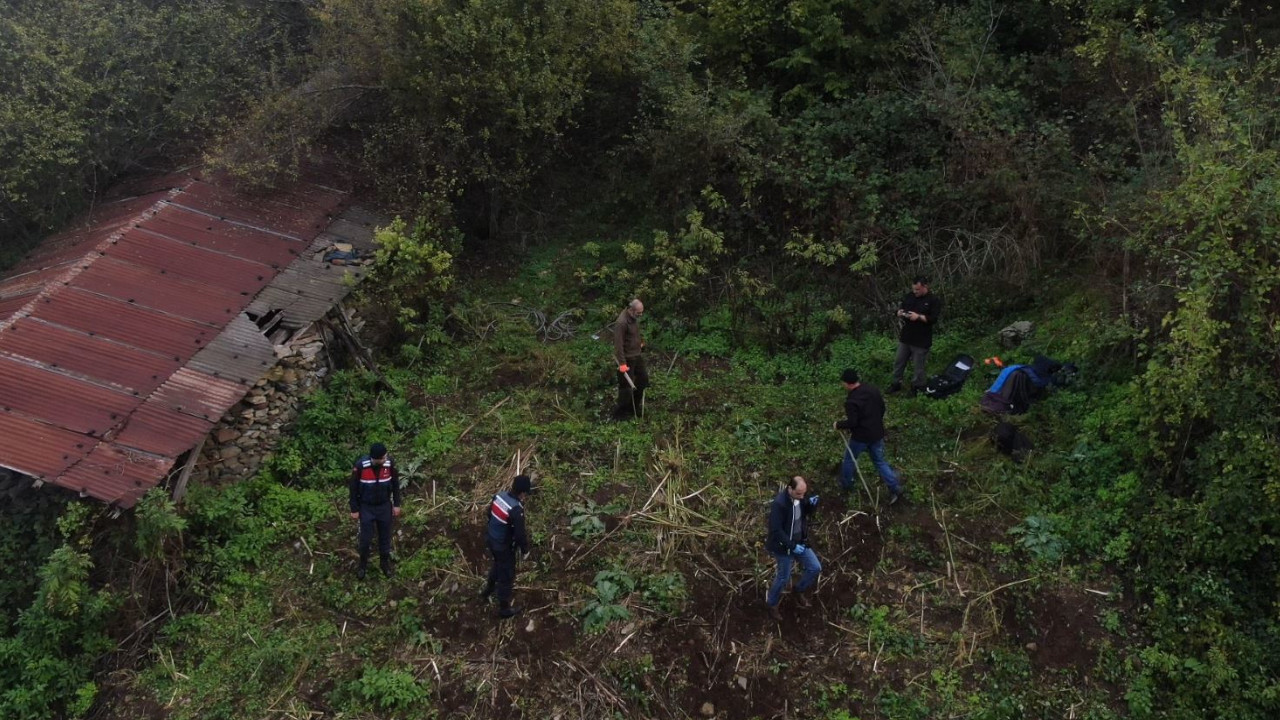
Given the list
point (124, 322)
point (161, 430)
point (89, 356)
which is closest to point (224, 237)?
point (124, 322)

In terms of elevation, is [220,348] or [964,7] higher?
[964,7]

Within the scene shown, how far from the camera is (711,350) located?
10.9 m

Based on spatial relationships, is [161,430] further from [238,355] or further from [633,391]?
[633,391]

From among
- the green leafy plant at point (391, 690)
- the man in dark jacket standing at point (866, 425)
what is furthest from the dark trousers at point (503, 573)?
the man in dark jacket standing at point (866, 425)

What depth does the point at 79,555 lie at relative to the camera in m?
7.85

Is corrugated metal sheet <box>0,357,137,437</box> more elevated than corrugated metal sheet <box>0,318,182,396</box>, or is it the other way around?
corrugated metal sheet <box>0,318,182,396</box>

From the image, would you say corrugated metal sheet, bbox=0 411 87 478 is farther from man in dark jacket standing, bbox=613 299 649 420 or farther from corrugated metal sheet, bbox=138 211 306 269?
man in dark jacket standing, bbox=613 299 649 420

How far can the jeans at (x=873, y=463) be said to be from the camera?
8000 millimetres

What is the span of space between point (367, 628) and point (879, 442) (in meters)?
5.00

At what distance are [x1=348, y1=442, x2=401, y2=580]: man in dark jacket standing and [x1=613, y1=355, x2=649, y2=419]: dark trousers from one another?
2.88 m

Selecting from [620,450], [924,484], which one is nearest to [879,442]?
[924,484]

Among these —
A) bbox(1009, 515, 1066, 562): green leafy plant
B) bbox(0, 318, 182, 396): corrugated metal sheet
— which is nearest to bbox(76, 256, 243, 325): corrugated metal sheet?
bbox(0, 318, 182, 396): corrugated metal sheet

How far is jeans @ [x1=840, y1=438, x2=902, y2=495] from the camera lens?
8000 millimetres

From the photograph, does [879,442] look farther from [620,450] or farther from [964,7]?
[964,7]
